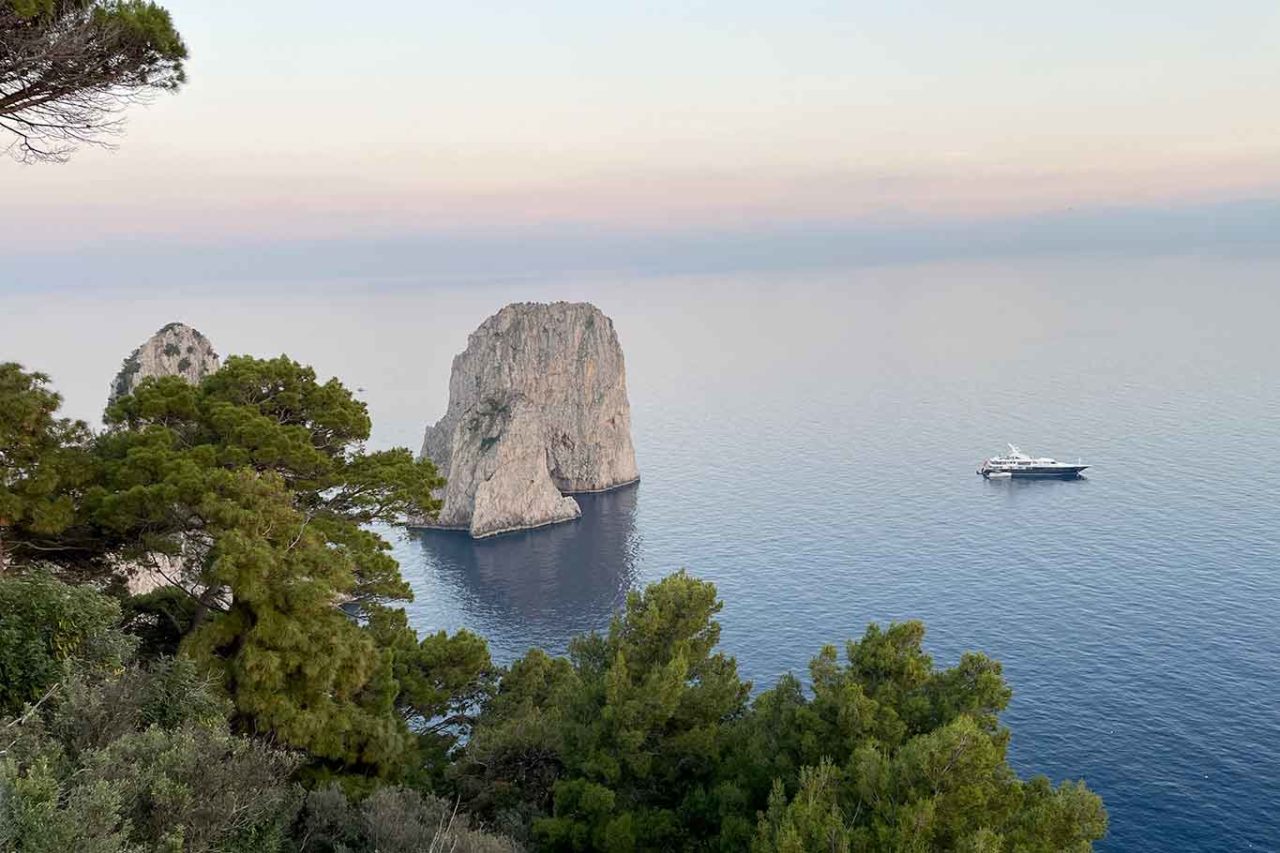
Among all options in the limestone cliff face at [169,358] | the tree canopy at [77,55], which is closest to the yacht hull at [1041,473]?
the limestone cliff face at [169,358]

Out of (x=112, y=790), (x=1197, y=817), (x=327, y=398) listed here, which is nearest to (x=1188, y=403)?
(x=1197, y=817)

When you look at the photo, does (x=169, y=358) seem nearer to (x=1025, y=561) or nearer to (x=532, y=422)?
(x=532, y=422)

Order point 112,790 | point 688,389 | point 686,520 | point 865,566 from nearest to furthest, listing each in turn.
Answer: point 112,790
point 865,566
point 686,520
point 688,389

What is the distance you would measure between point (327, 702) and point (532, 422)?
85899mm

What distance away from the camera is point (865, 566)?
249 feet

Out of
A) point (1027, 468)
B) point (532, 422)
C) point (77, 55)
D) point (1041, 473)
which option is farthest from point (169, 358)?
point (1041, 473)

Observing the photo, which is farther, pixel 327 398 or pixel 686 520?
pixel 686 520

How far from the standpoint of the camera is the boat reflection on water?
70.4 m

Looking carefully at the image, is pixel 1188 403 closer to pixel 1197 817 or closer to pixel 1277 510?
pixel 1277 510

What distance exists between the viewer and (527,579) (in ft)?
271

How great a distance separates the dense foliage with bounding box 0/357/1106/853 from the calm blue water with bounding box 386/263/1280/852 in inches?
1267

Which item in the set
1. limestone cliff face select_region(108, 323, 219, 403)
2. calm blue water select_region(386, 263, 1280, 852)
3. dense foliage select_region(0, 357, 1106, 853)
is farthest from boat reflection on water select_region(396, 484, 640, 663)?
dense foliage select_region(0, 357, 1106, 853)

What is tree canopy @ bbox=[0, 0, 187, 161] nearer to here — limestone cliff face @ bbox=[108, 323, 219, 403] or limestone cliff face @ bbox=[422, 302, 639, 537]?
limestone cliff face @ bbox=[108, 323, 219, 403]

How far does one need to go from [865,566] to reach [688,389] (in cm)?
11193
